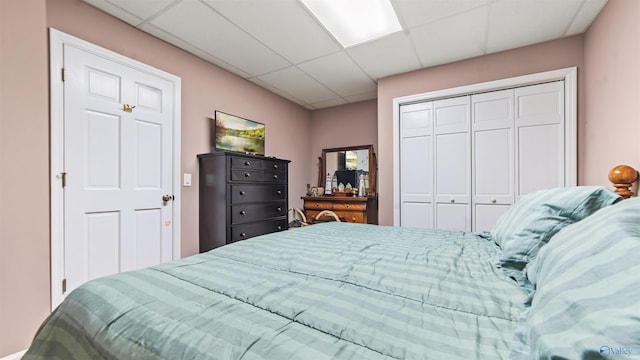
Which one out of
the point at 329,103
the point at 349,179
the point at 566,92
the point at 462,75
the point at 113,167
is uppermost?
the point at 329,103

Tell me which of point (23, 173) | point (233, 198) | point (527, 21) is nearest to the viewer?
point (23, 173)

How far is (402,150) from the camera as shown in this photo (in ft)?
11.1

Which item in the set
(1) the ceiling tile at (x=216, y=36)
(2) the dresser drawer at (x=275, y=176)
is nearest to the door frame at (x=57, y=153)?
(1) the ceiling tile at (x=216, y=36)

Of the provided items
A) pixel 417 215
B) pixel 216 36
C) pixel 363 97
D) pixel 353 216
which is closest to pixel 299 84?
pixel 363 97

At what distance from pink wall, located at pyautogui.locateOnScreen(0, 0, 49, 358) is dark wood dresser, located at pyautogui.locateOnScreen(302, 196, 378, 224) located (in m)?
3.03

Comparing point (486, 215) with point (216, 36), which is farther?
point (486, 215)

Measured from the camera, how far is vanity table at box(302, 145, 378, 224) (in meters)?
3.87

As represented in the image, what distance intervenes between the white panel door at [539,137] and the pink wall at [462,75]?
162 mm

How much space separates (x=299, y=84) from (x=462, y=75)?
82.0 inches

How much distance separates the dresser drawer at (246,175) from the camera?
2.85m

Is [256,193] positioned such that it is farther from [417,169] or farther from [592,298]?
[592,298]

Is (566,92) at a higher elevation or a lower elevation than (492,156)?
higher

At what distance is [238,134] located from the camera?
133 inches

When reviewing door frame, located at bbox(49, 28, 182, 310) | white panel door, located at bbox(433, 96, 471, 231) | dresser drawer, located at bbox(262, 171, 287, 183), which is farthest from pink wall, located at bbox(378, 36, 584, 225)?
door frame, located at bbox(49, 28, 182, 310)
